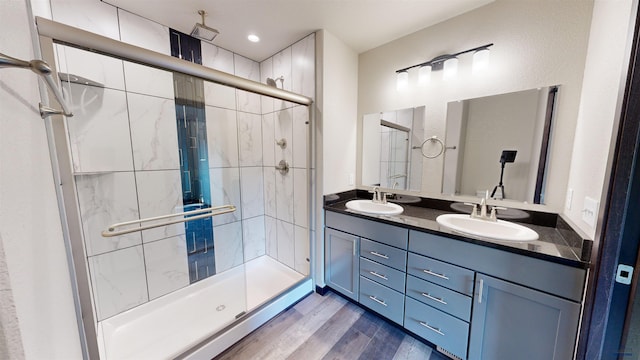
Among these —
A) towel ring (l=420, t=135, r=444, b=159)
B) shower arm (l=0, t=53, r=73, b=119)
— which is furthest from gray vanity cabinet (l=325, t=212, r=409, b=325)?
shower arm (l=0, t=53, r=73, b=119)

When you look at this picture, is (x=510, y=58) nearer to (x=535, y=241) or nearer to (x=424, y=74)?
(x=424, y=74)

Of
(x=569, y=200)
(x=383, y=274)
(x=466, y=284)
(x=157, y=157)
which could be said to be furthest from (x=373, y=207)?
Answer: (x=157, y=157)

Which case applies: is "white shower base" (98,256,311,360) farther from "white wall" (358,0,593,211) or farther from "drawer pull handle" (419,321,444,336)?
"white wall" (358,0,593,211)

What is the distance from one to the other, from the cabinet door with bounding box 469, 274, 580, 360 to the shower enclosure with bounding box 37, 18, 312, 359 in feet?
4.51

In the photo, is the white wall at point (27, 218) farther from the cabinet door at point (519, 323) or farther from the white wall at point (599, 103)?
the white wall at point (599, 103)

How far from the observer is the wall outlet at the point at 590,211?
0.90 m

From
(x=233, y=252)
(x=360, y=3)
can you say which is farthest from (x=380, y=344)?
(x=360, y=3)

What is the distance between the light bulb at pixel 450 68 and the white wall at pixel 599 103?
650mm

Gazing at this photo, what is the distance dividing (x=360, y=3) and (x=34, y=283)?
6.84ft

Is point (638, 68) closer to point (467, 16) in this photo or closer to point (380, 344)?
point (467, 16)

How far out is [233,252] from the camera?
91.4 inches

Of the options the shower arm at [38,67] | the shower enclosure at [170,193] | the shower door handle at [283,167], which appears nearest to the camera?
the shower arm at [38,67]

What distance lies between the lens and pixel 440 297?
1339 millimetres

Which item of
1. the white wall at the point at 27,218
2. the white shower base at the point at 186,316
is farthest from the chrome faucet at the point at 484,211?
the white wall at the point at 27,218
